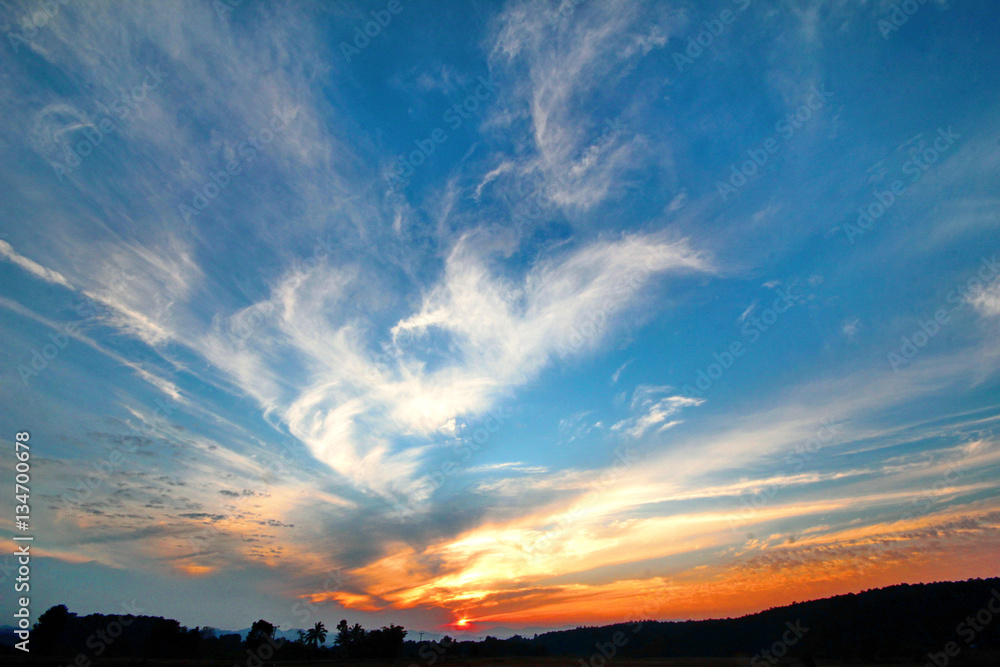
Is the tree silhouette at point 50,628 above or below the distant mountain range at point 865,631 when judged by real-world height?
above

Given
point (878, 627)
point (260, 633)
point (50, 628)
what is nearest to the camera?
point (50, 628)

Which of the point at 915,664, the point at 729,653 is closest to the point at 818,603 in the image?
the point at 729,653

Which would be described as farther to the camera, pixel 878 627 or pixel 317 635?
pixel 317 635

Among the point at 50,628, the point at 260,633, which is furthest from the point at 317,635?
the point at 50,628

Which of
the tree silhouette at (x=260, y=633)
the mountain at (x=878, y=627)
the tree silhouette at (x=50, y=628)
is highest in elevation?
the tree silhouette at (x=50, y=628)

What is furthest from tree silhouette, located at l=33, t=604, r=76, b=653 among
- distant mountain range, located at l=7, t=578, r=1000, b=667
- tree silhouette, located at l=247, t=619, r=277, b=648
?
tree silhouette, located at l=247, t=619, r=277, b=648

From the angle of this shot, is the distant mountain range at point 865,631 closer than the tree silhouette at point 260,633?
Yes

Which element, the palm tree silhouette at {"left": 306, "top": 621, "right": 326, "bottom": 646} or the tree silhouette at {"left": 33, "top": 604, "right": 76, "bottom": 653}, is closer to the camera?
the tree silhouette at {"left": 33, "top": 604, "right": 76, "bottom": 653}

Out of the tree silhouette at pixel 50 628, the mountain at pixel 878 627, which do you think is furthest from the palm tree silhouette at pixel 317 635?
the mountain at pixel 878 627

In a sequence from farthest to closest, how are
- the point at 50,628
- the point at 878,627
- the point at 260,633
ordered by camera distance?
the point at 260,633, the point at 878,627, the point at 50,628

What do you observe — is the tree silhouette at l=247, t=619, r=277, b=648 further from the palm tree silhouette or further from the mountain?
the mountain

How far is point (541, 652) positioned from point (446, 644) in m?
30.0

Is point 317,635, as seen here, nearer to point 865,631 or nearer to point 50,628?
point 50,628

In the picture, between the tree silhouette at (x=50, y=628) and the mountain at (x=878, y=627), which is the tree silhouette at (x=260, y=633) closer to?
the tree silhouette at (x=50, y=628)
